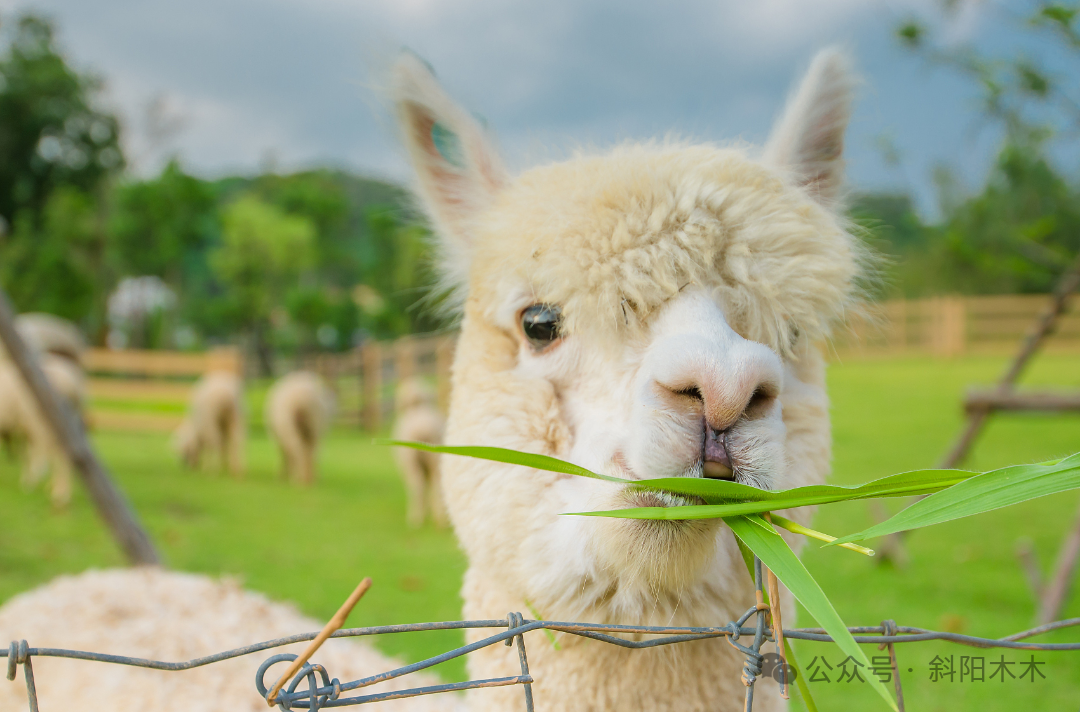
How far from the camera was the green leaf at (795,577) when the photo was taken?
0.74 meters

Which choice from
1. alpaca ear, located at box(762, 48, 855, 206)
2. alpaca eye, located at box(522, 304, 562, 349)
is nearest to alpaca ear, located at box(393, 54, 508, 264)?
alpaca eye, located at box(522, 304, 562, 349)

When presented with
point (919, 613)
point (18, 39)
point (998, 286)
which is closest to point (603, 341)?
point (919, 613)

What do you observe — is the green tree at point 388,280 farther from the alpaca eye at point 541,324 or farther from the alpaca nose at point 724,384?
the alpaca nose at point 724,384

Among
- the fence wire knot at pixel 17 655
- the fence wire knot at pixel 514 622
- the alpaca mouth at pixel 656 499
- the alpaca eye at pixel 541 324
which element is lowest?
the fence wire knot at pixel 17 655

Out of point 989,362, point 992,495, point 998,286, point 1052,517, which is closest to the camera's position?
point 992,495

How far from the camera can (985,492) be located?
820mm

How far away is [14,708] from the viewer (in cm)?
158

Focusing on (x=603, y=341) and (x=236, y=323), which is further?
(x=236, y=323)

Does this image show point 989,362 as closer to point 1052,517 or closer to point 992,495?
point 1052,517

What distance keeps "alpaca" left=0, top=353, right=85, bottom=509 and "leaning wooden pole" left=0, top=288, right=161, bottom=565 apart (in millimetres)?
3732

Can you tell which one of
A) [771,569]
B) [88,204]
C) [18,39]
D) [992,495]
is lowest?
[771,569]

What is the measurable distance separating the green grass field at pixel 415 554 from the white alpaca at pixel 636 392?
1.74 feet

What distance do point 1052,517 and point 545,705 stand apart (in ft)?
25.2

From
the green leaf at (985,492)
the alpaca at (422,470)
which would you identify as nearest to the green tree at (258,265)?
the alpaca at (422,470)
